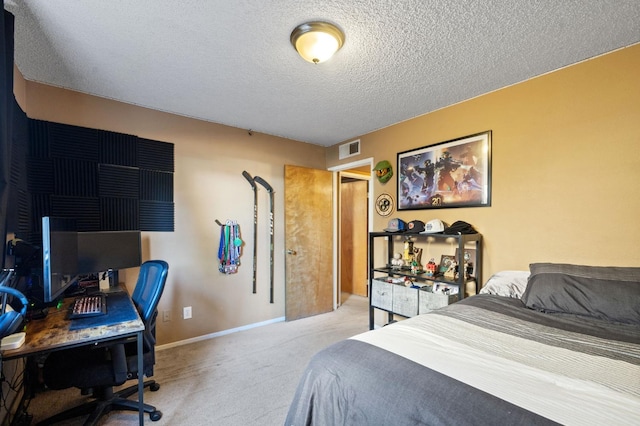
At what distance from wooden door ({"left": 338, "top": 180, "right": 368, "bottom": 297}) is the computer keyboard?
387 cm

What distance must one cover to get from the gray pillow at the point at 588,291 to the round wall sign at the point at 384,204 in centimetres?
161

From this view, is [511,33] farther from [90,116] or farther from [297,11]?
[90,116]

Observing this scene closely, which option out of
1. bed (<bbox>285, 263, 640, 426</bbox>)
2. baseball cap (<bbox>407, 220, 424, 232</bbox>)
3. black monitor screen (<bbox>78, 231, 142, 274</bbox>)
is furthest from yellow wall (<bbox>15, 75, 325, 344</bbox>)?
bed (<bbox>285, 263, 640, 426</bbox>)

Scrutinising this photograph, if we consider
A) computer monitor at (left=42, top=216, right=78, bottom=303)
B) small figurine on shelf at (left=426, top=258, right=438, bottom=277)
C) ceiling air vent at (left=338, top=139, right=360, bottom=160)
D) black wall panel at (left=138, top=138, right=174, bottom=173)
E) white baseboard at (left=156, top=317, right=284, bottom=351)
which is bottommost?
white baseboard at (left=156, top=317, right=284, bottom=351)

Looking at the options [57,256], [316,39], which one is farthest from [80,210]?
[316,39]

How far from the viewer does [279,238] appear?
3.69 metres

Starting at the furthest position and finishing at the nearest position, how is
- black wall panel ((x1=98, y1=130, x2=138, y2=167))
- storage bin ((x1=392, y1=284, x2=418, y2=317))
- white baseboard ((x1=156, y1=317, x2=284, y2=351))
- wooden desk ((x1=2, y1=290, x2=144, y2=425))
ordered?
white baseboard ((x1=156, y1=317, x2=284, y2=351)) < storage bin ((x1=392, y1=284, x2=418, y2=317)) < black wall panel ((x1=98, y1=130, x2=138, y2=167)) < wooden desk ((x1=2, y1=290, x2=144, y2=425))

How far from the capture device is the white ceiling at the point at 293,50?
1.48 metres

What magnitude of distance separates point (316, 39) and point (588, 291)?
2.22 meters

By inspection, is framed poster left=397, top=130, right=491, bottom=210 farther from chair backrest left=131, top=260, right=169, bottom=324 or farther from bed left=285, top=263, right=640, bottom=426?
chair backrest left=131, top=260, right=169, bottom=324

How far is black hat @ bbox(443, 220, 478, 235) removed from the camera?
96.4 inches

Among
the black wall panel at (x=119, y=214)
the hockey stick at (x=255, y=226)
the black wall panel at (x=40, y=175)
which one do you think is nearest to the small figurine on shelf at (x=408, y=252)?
the hockey stick at (x=255, y=226)

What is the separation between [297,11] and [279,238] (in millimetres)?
2666

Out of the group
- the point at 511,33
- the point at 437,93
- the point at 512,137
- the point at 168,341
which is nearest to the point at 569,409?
the point at 511,33
